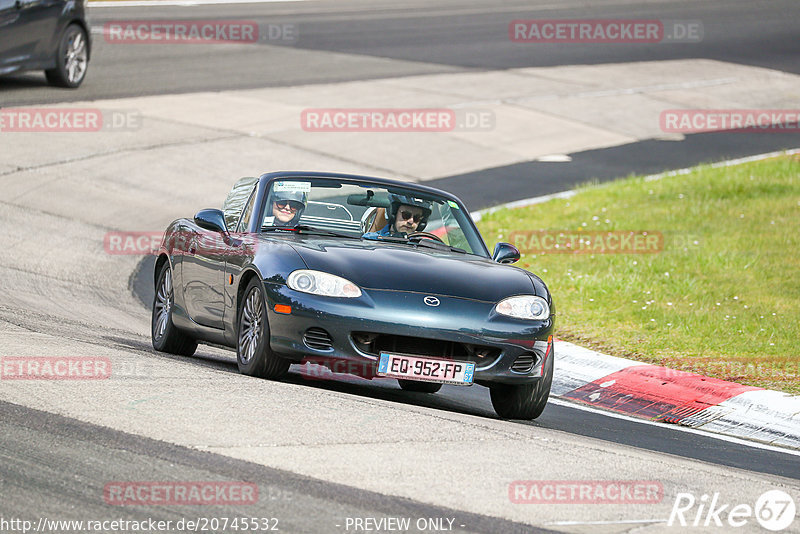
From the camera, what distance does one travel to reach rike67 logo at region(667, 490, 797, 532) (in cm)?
554

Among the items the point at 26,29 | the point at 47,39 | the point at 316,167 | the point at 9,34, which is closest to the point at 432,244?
the point at 316,167

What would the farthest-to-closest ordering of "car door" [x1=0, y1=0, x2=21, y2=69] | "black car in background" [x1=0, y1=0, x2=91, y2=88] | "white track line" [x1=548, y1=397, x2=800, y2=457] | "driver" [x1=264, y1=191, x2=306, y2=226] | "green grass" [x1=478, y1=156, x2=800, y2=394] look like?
1. "black car in background" [x1=0, y1=0, x2=91, y2=88]
2. "car door" [x1=0, y1=0, x2=21, y2=69]
3. "green grass" [x1=478, y1=156, x2=800, y2=394]
4. "driver" [x1=264, y1=191, x2=306, y2=226]
5. "white track line" [x1=548, y1=397, x2=800, y2=457]

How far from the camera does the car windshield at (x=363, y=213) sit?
8836mm

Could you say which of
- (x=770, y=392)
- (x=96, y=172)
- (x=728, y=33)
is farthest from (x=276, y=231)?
(x=728, y=33)

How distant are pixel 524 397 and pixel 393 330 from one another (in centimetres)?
114

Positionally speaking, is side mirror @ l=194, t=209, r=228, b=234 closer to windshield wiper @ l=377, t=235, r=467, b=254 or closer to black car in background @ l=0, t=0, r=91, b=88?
windshield wiper @ l=377, t=235, r=467, b=254

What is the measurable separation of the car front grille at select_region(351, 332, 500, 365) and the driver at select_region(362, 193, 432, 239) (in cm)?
133

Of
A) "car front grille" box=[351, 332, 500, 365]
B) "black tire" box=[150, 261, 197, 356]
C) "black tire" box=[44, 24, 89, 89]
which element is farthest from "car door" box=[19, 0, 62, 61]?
"car front grille" box=[351, 332, 500, 365]

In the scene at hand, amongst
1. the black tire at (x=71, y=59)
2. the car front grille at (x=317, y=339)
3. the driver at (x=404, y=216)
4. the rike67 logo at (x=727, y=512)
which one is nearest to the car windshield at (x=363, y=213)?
the driver at (x=404, y=216)

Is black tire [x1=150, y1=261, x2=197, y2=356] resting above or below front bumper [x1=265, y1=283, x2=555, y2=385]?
below

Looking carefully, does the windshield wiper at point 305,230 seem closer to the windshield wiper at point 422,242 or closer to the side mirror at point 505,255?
the windshield wiper at point 422,242

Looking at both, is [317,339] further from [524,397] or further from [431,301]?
[524,397]

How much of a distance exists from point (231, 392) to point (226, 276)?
68.8 inches

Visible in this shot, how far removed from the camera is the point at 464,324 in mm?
7625
